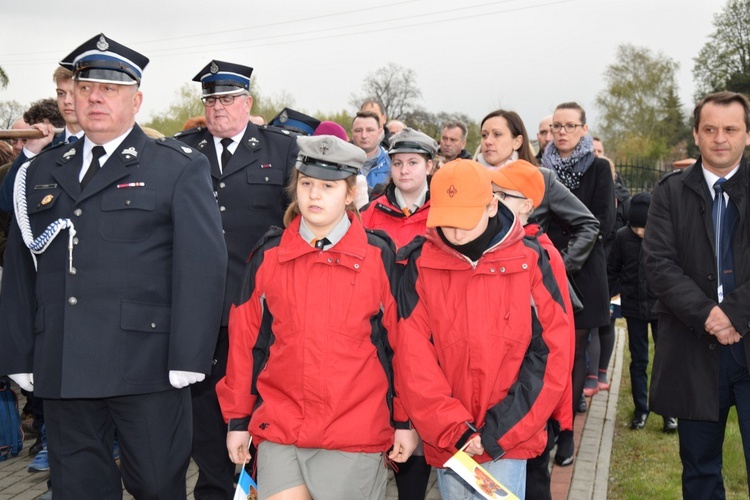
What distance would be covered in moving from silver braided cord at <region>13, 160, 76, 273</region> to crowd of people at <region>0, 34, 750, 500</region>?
1 centimetres

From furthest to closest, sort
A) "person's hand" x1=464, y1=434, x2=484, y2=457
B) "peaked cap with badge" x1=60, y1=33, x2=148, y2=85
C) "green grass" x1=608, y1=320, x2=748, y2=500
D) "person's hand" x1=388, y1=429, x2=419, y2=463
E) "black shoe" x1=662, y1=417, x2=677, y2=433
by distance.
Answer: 1. "black shoe" x1=662, y1=417, x2=677, y2=433
2. "green grass" x1=608, y1=320, x2=748, y2=500
3. "peaked cap with badge" x1=60, y1=33, x2=148, y2=85
4. "person's hand" x1=388, y1=429, x2=419, y2=463
5. "person's hand" x1=464, y1=434, x2=484, y2=457

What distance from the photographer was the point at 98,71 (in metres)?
3.99

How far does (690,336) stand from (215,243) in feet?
8.35

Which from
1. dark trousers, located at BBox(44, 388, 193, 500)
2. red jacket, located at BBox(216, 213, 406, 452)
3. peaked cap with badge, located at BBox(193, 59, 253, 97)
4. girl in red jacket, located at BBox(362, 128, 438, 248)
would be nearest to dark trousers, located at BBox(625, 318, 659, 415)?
girl in red jacket, located at BBox(362, 128, 438, 248)

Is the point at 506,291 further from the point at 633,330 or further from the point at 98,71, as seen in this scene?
the point at 633,330

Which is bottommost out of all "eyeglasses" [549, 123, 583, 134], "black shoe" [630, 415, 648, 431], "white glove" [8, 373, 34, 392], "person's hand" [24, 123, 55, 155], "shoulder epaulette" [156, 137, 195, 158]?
"black shoe" [630, 415, 648, 431]

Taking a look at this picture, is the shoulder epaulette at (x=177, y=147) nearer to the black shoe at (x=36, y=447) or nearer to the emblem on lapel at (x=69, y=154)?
the emblem on lapel at (x=69, y=154)

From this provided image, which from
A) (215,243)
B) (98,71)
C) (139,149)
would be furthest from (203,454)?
(98,71)

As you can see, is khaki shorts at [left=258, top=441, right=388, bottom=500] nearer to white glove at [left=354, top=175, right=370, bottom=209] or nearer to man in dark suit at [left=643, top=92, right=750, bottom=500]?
man in dark suit at [left=643, top=92, right=750, bottom=500]

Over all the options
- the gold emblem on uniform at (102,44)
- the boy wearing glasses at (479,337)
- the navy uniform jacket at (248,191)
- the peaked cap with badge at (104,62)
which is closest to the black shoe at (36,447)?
the navy uniform jacket at (248,191)

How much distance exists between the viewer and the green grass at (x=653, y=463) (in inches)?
234

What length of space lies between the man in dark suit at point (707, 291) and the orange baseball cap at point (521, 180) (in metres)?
0.82

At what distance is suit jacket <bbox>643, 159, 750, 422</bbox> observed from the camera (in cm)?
451

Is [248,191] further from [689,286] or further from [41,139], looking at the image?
[689,286]
